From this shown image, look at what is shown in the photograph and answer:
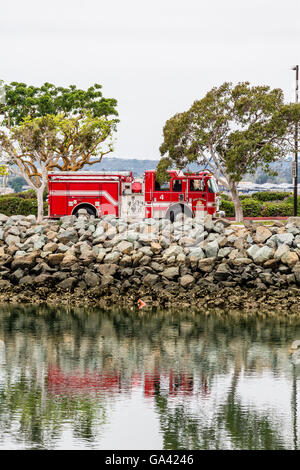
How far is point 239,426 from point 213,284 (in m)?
14.9

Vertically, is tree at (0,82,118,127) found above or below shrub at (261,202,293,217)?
above

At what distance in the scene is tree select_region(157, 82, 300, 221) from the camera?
149 ft

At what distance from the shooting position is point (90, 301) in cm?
2958

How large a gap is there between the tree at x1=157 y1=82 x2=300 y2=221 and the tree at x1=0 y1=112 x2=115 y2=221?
15.8 m

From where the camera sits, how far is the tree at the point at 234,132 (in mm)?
45562

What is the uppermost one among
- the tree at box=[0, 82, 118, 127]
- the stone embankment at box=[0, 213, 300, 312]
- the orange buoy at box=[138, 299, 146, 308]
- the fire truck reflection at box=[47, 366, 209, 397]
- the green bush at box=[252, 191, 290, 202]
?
the tree at box=[0, 82, 118, 127]

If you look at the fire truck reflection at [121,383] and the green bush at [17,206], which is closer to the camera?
the fire truck reflection at [121,383]

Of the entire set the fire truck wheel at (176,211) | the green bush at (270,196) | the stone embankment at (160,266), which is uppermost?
the green bush at (270,196)

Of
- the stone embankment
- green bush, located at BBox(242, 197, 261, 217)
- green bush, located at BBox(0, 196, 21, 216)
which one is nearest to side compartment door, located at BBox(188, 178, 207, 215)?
the stone embankment

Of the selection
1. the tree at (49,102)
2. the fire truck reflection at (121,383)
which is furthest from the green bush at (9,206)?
the fire truck reflection at (121,383)

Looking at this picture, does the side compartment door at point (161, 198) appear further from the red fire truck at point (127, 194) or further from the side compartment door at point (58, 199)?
the side compartment door at point (58, 199)

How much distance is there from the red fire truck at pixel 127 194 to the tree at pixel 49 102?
3837 cm

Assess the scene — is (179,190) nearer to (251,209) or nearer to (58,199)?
(58,199)

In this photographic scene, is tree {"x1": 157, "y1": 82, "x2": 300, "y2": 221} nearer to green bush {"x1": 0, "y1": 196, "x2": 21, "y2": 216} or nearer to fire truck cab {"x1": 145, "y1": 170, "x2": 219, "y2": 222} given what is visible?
fire truck cab {"x1": 145, "y1": 170, "x2": 219, "y2": 222}
